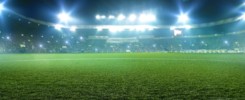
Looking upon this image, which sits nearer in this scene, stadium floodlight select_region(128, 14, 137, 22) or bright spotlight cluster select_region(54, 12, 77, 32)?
bright spotlight cluster select_region(54, 12, 77, 32)

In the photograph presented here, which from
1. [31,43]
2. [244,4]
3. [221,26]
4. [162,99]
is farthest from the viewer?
[31,43]

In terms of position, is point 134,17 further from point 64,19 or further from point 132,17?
point 64,19

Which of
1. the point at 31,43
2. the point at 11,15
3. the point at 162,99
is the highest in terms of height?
the point at 11,15

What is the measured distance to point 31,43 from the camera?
6606cm

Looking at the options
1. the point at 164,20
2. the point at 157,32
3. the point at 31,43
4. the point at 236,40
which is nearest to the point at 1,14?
the point at 31,43

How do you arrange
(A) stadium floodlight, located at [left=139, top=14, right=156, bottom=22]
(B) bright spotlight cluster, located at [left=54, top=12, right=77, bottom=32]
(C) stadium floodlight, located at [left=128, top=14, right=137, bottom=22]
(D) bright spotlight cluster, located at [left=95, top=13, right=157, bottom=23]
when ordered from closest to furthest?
(B) bright spotlight cluster, located at [left=54, top=12, right=77, bottom=32] < (A) stadium floodlight, located at [left=139, top=14, right=156, bottom=22] < (D) bright spotlight cluster, located at [left=95, top=13, right=157, bottom=23] < (C) stadium floodlight, located at [left=128, top=14, right=137, bottom=22]

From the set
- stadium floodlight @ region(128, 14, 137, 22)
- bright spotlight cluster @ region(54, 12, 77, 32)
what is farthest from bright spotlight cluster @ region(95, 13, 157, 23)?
bright spotlight cluster @ region(54, 12, 77, 32)

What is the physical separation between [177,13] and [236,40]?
1408 centimetres

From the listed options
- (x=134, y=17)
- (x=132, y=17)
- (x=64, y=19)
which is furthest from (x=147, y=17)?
(x=64, y=19)

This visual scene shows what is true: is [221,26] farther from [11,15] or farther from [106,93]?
[106,93]

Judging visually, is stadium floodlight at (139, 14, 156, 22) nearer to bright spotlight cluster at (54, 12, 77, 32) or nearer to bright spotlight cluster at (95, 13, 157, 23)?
bright spotlight cluster at (95, 13, 157, 23)

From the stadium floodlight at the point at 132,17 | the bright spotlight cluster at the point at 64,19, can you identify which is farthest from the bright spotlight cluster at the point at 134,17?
the bright spotlight cluster at the point at 64,19

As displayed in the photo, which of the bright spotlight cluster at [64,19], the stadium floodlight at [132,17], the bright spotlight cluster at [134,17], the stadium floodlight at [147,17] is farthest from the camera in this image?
the stadium floodlight at [132,17]

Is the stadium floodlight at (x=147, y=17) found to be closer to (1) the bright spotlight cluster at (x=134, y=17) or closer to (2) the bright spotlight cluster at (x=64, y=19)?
(1) the bright spotlight cluster at (x=134, y=17)
